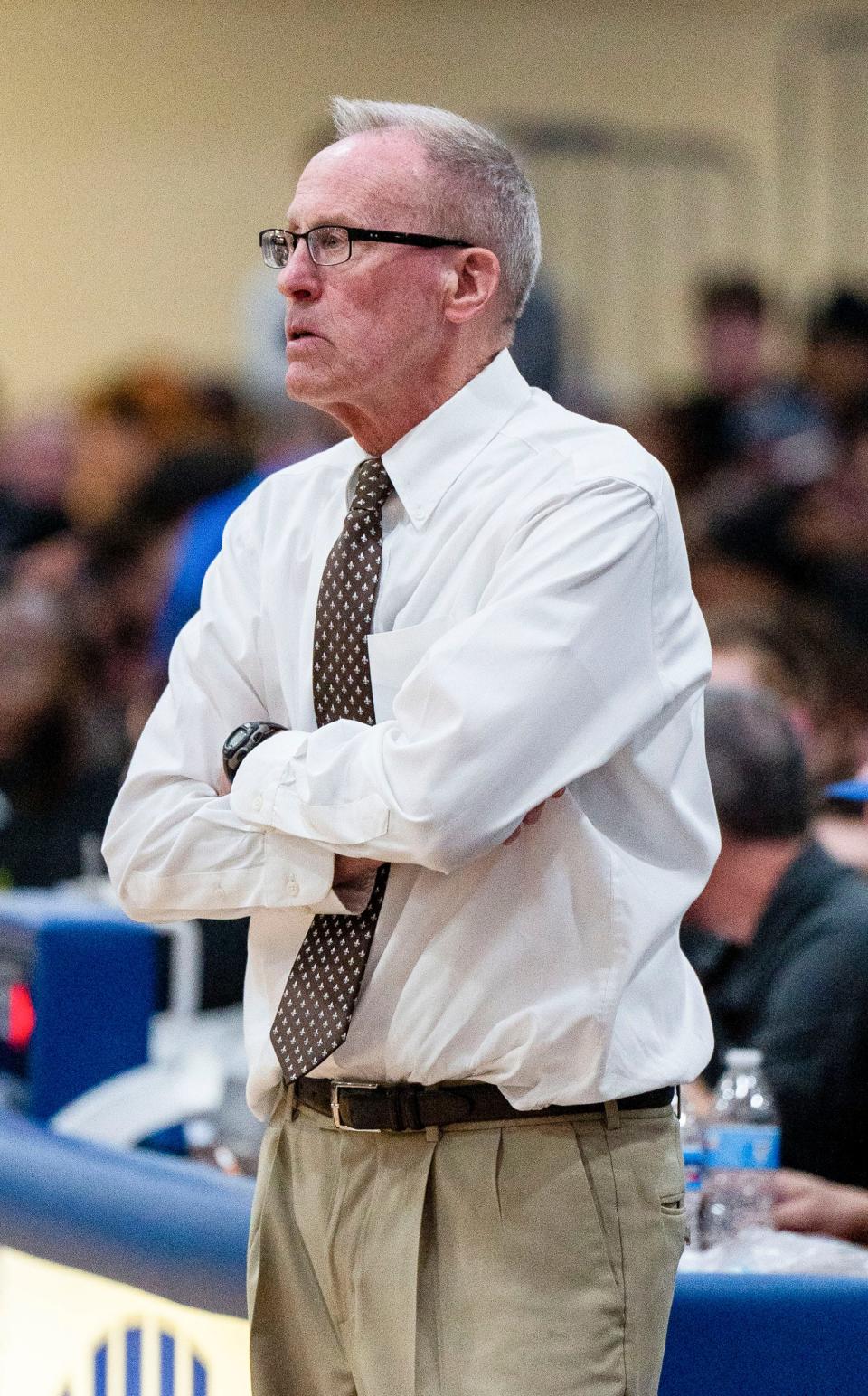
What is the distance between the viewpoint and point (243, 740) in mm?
1807

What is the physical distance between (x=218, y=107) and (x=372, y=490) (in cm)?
741

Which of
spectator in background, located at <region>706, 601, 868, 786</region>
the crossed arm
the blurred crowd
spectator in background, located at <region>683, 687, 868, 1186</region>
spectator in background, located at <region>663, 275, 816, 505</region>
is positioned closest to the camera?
the crossed arm

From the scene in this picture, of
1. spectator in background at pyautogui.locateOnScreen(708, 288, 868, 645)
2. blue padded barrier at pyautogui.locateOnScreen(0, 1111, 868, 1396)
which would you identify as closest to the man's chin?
blue padded barrier at pyautogui.locateOnScreen(0, 1111, 868, 1396)

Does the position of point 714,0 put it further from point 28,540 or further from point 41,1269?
point 41,1269

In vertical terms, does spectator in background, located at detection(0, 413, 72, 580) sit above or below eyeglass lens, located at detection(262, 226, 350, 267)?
below

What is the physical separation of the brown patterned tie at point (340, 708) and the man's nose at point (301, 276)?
6.5 inches

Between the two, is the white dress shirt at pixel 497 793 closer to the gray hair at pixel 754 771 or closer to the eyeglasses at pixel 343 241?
the eyeglasses at pixel 343 241

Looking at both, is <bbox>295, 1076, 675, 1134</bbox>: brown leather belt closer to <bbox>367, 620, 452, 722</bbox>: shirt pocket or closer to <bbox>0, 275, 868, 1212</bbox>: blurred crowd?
<bbox>367, 620, 452, 722</bbox>: shirt pocket

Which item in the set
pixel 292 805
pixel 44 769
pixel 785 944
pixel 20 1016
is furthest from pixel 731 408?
pixel 292 805

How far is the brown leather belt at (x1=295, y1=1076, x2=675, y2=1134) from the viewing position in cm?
170

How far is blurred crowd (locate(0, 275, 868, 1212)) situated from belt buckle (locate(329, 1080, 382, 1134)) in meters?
0.94

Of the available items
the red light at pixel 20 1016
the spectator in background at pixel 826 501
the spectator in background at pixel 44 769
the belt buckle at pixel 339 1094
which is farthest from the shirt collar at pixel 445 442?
the spectator in background at pixel 826 501

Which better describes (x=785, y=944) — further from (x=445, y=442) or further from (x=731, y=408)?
(x=731, y=408)

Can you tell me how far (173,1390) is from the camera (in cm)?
226
